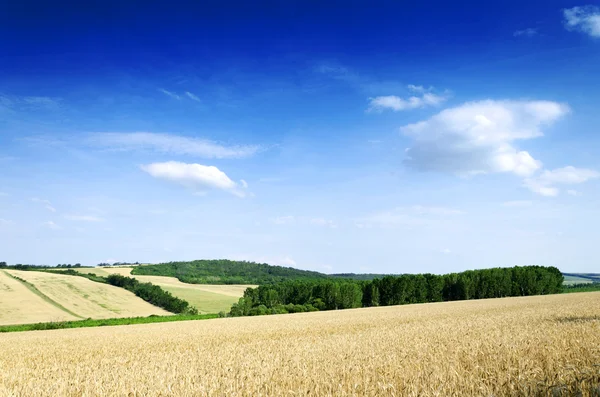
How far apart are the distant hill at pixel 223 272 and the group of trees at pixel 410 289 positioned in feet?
123

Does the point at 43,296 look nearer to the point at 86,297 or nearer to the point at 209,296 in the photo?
the point at 86,297

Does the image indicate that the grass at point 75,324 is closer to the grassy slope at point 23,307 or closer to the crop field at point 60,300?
the grassy slope at point 23,307

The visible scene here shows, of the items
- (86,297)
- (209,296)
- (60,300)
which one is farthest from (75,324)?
(209,296)

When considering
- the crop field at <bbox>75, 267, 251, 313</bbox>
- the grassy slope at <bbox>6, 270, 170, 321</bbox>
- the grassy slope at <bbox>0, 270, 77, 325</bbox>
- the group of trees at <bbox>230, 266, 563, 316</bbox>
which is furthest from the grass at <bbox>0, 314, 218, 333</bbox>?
the group of trees at <bbox>230, 266, 563, 316</bbox>

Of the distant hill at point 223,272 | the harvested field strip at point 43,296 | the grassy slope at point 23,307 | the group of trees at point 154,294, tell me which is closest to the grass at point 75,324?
the grassy slope at point 23,307

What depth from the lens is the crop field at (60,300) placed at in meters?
72.8

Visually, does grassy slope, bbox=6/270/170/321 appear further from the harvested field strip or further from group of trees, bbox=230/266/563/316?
group of trees, bbox=230/266/563/316

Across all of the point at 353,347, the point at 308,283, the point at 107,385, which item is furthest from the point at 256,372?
the point at 308,283

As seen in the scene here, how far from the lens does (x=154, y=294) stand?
10106 centimetres

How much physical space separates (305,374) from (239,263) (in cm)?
19382

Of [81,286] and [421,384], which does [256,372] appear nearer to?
[421,384]

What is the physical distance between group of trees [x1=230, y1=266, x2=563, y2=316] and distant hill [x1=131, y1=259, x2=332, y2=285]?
123 ft

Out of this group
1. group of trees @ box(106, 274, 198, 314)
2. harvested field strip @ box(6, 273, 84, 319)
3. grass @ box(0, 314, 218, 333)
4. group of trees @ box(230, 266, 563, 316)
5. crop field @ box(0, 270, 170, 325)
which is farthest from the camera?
group of trees @ box(230, 266, 563, 316)

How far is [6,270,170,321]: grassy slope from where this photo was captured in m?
81.9
